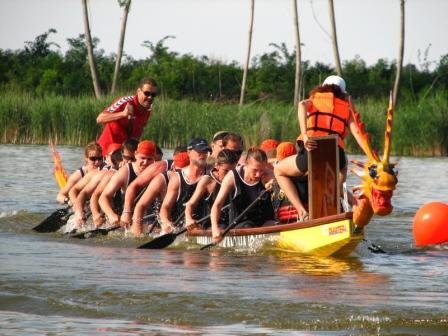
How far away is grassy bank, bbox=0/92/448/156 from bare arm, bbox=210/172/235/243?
51.4 ft

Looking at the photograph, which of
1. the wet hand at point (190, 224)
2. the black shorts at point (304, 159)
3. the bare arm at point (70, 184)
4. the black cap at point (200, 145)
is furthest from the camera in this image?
the bare arm at point (70, 184)

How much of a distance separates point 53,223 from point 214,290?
5651mm

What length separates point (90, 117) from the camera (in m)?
30.2

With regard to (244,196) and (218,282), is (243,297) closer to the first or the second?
A: (218,282)

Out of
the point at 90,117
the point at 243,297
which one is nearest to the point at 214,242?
the point at 243,297

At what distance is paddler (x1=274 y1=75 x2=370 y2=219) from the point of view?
42.3 ft

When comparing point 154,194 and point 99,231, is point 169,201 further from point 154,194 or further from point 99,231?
point 99,231

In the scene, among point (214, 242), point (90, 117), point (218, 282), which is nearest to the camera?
point (218, 282)

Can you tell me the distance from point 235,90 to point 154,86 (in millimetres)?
31507

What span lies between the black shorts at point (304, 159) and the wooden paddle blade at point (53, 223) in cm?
407

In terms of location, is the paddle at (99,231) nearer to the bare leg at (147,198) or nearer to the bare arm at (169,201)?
the bare leg at (147,198)

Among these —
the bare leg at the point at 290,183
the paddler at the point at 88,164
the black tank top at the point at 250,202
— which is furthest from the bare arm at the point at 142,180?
the bare leg at the point at 290,183

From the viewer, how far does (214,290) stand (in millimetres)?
10719

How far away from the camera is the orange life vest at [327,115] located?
42.4ft
